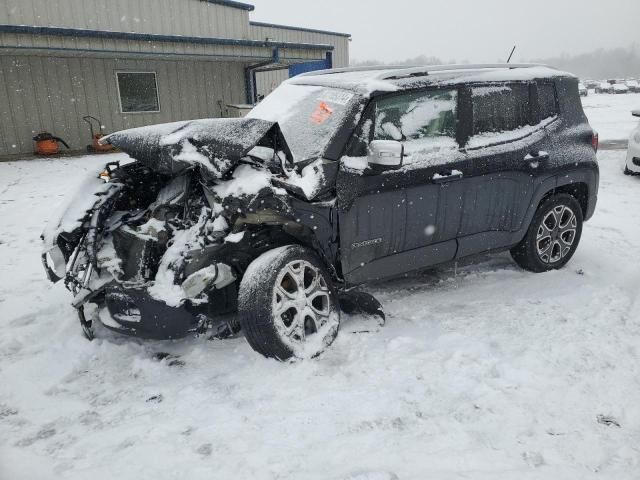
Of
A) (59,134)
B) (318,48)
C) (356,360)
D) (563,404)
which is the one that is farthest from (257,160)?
(318,48)

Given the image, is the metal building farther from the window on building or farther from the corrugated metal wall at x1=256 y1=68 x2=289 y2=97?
the corrugated metal wall at x1=256 y1=68 x2=289 y2=97

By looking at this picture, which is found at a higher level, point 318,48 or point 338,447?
point 318,48

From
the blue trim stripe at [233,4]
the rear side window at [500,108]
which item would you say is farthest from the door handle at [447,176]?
the blue trim stripe at [233,4]

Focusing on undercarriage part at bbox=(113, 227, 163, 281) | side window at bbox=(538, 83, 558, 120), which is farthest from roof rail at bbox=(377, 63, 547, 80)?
undercarriage part at bbox=(113, 227, 163, 281)

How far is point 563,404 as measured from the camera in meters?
2.83

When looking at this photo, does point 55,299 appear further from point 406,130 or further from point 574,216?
point 574,216

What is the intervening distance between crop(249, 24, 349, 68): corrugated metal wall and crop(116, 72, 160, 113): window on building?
272 inches

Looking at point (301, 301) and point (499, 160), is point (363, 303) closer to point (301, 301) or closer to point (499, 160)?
point (301, 301)

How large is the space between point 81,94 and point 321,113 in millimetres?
11871

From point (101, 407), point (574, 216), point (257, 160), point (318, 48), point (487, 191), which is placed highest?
point (318, 48)

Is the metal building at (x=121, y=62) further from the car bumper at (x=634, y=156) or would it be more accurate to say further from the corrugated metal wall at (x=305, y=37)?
the car bumper at (x=634, y=156)

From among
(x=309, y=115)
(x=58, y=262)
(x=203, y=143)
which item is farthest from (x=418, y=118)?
(x=58, y=262)

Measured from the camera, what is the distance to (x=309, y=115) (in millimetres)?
3818

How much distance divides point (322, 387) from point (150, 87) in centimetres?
1353
